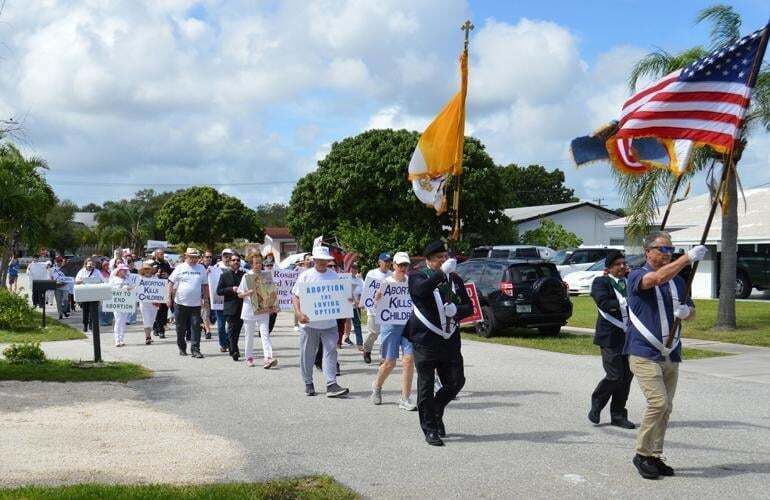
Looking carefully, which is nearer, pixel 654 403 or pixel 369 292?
pixel 654 403

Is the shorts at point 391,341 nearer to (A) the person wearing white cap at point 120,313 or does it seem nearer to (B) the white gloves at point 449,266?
(B) the white gloves at point 449,266

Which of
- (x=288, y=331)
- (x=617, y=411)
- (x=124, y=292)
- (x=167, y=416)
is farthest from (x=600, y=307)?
(x=288, y=331)

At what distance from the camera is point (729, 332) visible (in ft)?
60.7

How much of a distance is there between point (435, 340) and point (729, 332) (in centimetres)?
1270

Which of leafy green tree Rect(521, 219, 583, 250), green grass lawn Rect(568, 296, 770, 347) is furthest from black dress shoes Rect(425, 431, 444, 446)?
leafy green tree Rect(521, 219, 583, 250)

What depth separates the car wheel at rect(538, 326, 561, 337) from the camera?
60.4ft

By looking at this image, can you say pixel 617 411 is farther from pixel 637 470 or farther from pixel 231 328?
pixel 231 328

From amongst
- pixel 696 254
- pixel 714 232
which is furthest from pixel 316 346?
pixel 714 232

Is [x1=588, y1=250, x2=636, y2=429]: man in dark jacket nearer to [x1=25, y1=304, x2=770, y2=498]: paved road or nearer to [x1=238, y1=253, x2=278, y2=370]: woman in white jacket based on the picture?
[x1=25, y1=304, x2=770, y2=498]: paved road

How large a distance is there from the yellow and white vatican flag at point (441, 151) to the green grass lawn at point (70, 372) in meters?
4.76

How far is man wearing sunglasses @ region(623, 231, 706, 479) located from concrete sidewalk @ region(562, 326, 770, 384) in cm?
593

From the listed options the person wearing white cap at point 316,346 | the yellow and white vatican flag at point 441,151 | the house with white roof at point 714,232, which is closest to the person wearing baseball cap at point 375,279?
the yellow and white vatican flag at point 441,151

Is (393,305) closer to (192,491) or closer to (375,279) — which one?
(375,279)

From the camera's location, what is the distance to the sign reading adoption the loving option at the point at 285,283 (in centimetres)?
1543
